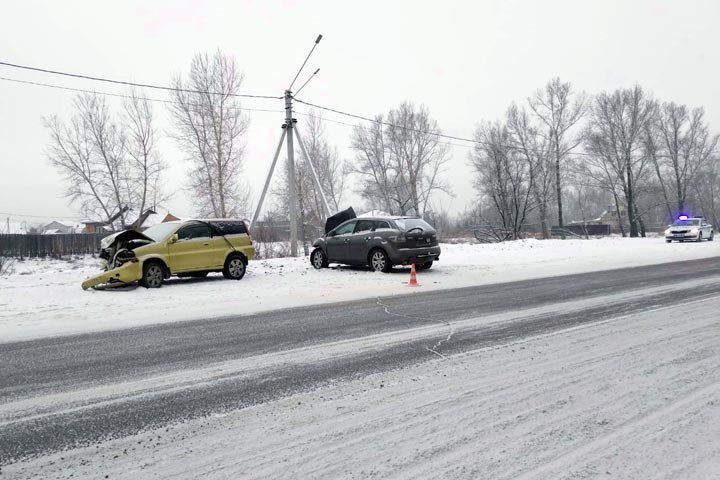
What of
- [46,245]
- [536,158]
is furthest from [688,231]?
[46,245]

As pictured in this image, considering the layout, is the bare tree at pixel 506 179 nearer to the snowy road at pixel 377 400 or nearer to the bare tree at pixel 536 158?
the bare tree at pixel 536 158

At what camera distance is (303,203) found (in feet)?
138

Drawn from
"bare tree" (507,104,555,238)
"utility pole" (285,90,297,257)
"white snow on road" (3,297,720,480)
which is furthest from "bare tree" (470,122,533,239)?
"white snow on road" (3,297,720,480)

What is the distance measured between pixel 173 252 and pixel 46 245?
29441 mm

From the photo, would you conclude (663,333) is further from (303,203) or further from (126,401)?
(303,203)

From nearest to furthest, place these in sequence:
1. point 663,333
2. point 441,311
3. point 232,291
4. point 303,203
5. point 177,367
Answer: point 177,367
point 663,333
point 441,311
point 232,291
point 303,203

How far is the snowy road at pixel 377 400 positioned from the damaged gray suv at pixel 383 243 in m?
6.84

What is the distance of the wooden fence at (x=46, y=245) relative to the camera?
3256 cm

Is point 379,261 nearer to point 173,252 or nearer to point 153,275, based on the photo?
point 173,252

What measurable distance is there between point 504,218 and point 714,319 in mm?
40647

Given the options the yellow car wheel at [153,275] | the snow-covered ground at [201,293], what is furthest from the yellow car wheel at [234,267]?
the yellow car wheel at [153,275]

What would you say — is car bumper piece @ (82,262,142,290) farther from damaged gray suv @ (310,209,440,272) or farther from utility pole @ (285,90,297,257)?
utility pole @ (285,90,297,257)

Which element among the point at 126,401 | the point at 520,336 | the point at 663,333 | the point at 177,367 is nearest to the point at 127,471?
the point at 126,401

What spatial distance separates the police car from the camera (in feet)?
99.1
